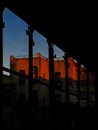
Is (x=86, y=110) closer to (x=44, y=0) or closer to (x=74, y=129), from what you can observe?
(x=74, y=129)

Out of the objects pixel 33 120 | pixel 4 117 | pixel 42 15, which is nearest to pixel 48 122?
pixel 33 120

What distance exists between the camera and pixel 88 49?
984 cm

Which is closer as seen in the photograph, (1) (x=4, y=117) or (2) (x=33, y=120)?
(1) (x=4, y=117)

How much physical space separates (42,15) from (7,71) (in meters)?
2.39

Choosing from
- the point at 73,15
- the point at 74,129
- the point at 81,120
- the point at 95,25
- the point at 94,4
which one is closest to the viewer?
the point at 94,4

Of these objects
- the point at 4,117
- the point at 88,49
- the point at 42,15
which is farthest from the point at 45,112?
the point at 88,49

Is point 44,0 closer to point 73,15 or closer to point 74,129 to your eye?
point 73,15

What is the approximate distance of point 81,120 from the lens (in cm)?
900

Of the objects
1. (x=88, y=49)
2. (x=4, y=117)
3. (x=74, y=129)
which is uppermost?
(x=88, y=49)

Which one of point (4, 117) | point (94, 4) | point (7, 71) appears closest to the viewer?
point (4, 117)

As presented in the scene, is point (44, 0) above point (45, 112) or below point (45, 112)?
above

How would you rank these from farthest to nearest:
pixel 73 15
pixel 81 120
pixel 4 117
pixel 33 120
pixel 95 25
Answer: pixel 81 120 < pixel 95 25 < pixel 73 15 < pixel 33 120 < pixel 4 117

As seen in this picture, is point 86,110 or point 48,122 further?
point 86,110

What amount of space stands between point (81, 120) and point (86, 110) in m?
1.25
